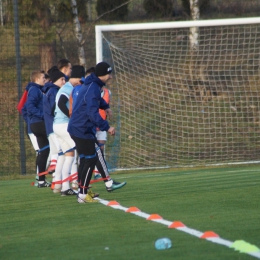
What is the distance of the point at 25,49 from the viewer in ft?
58.7

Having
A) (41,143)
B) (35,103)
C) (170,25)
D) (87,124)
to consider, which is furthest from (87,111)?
(170,25)

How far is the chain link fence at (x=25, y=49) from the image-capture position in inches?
658

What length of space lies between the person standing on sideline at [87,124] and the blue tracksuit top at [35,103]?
2886 mm

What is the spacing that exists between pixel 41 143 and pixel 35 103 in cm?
79

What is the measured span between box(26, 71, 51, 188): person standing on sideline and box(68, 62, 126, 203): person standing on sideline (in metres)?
2.90

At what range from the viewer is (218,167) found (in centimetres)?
1548

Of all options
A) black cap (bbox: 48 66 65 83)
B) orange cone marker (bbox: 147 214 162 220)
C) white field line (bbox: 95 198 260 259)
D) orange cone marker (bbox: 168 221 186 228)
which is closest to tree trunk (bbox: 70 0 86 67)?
black cap (bbox: 48 66 65 83)

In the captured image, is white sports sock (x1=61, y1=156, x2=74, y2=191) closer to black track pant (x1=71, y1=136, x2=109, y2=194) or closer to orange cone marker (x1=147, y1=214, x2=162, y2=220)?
black track pant (x1=71, y1=136, x2=109, y2=194)

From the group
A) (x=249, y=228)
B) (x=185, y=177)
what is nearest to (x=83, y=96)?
(x=249, y=228)

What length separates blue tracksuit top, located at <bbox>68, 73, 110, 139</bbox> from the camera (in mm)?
9148

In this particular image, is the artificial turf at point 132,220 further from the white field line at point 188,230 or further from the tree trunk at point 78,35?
the tree trunk at point 78,35

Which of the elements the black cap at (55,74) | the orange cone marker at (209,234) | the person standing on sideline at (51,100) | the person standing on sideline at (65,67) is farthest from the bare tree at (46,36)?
the orange cone marker at (209,234)

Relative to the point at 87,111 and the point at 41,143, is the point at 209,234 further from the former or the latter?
the point at 41,143

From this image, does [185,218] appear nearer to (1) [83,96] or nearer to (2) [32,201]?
(1) [83,96]
